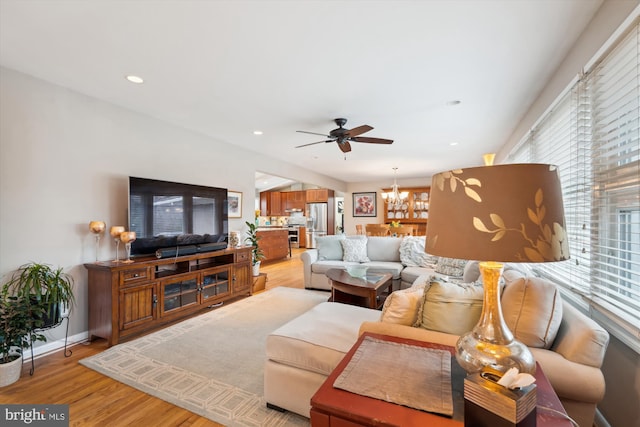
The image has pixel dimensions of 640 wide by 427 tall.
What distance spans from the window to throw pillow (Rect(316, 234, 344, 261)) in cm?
314

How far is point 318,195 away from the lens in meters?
10.0

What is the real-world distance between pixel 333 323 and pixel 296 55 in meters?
2.02

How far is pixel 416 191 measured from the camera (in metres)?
8.48

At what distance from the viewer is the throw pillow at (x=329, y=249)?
4.85 metres

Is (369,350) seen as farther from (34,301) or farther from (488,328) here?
(34,301)

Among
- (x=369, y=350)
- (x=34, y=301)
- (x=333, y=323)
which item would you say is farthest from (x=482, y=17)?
(x=34, y=301)

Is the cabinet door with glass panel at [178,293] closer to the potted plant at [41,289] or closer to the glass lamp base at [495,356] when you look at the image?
the potted plant at [41,289]

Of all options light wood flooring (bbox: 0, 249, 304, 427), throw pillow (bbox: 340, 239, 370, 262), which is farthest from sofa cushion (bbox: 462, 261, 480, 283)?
light wood flooring (bbox: 0, 249, 304, 427)

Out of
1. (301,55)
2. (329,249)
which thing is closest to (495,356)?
(301,55)

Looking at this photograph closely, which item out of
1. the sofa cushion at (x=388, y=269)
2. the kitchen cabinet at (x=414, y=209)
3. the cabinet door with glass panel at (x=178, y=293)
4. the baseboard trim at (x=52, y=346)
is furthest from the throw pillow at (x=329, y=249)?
the kitchen cabinet at (x=414, y=209)

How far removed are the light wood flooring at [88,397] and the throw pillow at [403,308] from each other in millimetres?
1245

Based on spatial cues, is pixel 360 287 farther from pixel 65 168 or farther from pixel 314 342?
pixel 65 168

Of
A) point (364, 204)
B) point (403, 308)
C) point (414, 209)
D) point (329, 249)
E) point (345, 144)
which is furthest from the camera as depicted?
point (364, 204)

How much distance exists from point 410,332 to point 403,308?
15cm
